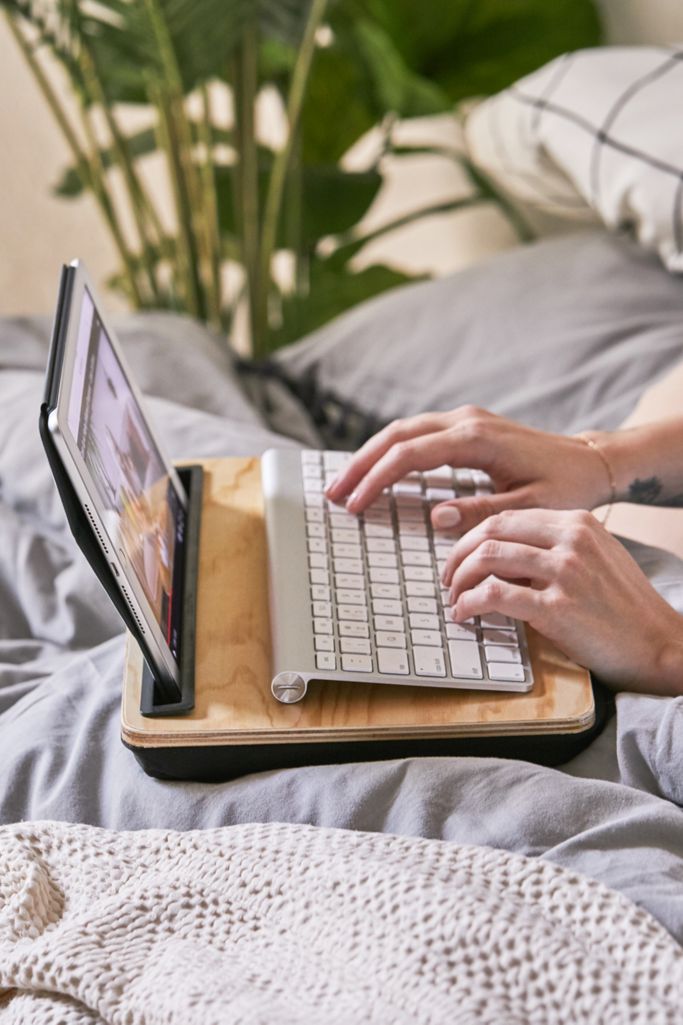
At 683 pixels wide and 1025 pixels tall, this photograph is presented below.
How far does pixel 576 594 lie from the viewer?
67 cm

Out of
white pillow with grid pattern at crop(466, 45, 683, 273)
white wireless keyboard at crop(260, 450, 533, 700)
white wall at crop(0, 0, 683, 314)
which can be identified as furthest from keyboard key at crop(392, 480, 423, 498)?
white wall at crop(0, 0, 683, 314)

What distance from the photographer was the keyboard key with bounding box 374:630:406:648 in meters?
0.69

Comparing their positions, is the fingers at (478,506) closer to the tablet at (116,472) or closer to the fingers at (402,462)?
the fingers at (402,462)

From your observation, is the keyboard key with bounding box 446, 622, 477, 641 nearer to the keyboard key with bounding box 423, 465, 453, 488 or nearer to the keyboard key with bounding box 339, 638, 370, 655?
the keyboard key with bounding box 339, 638, 370, 655

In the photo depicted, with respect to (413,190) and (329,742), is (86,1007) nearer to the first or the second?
(329,742)

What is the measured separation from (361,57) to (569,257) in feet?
1.63

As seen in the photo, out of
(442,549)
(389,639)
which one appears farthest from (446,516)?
(389,639)

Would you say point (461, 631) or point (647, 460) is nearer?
point (461, 631)

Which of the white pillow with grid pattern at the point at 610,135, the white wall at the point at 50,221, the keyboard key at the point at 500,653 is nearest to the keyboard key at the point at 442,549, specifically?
the keyboard key at the point at 500,653

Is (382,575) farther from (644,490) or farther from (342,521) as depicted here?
(644,490)

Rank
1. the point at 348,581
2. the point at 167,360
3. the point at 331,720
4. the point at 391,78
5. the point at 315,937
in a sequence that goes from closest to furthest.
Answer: the point at 315,937
the point at 331,720
the point at 348,581
the point at 167,360
the point at 391,78

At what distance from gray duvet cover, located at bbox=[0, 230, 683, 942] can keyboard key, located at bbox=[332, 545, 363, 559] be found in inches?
6.5

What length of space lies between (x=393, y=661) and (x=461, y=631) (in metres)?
0.06

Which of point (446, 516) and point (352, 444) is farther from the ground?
point (446, 516)
